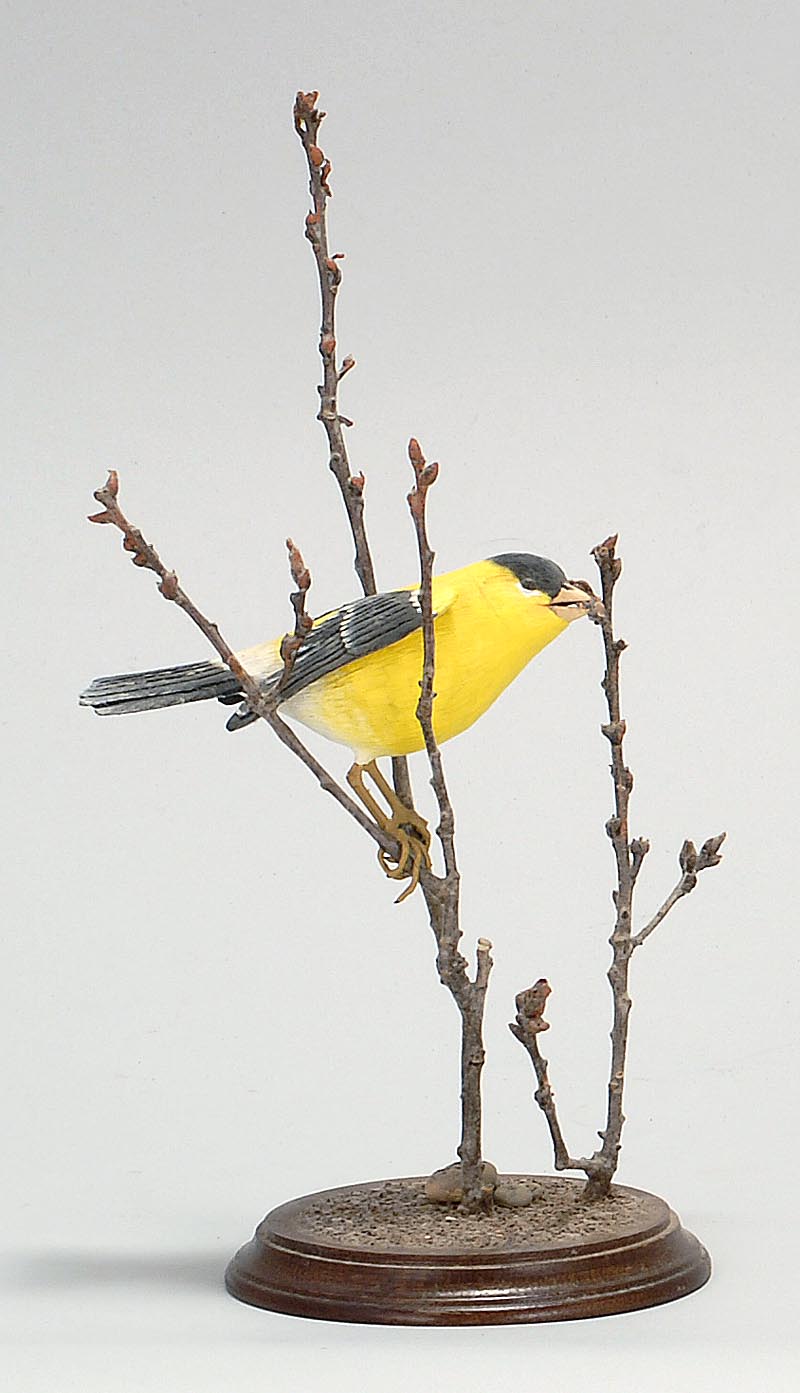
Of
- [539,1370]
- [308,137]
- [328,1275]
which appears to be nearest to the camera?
[539,1370]

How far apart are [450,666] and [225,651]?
0.78ft

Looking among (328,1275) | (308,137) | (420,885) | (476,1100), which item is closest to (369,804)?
(420,885)

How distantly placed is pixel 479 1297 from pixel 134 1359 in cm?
32

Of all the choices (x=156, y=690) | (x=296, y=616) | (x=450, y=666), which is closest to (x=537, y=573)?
(x=450, y=666)

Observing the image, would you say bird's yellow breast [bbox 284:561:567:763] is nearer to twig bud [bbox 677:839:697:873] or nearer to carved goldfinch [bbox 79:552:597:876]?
carved goldfinch [bbox 79:552:597:876]

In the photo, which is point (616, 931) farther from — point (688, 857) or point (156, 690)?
point (156, 690)

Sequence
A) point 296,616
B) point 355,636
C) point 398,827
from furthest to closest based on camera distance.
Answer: point 398,827
point 355,636
point 296,616

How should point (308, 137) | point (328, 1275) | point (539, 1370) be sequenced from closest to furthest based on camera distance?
point (539, 1370)
point (328, 1275)
point (308, 137)

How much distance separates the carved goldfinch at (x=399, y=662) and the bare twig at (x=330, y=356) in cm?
13

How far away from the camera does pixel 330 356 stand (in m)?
2.36

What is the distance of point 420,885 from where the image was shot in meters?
2.33

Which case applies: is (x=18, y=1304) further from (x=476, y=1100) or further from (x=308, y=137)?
(x=308, y=137)

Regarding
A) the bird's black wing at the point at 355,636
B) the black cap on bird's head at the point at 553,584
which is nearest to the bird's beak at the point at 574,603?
the black cap on bird's head at the point at 553,584

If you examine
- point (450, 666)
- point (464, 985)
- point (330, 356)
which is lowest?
point (464, 985)
